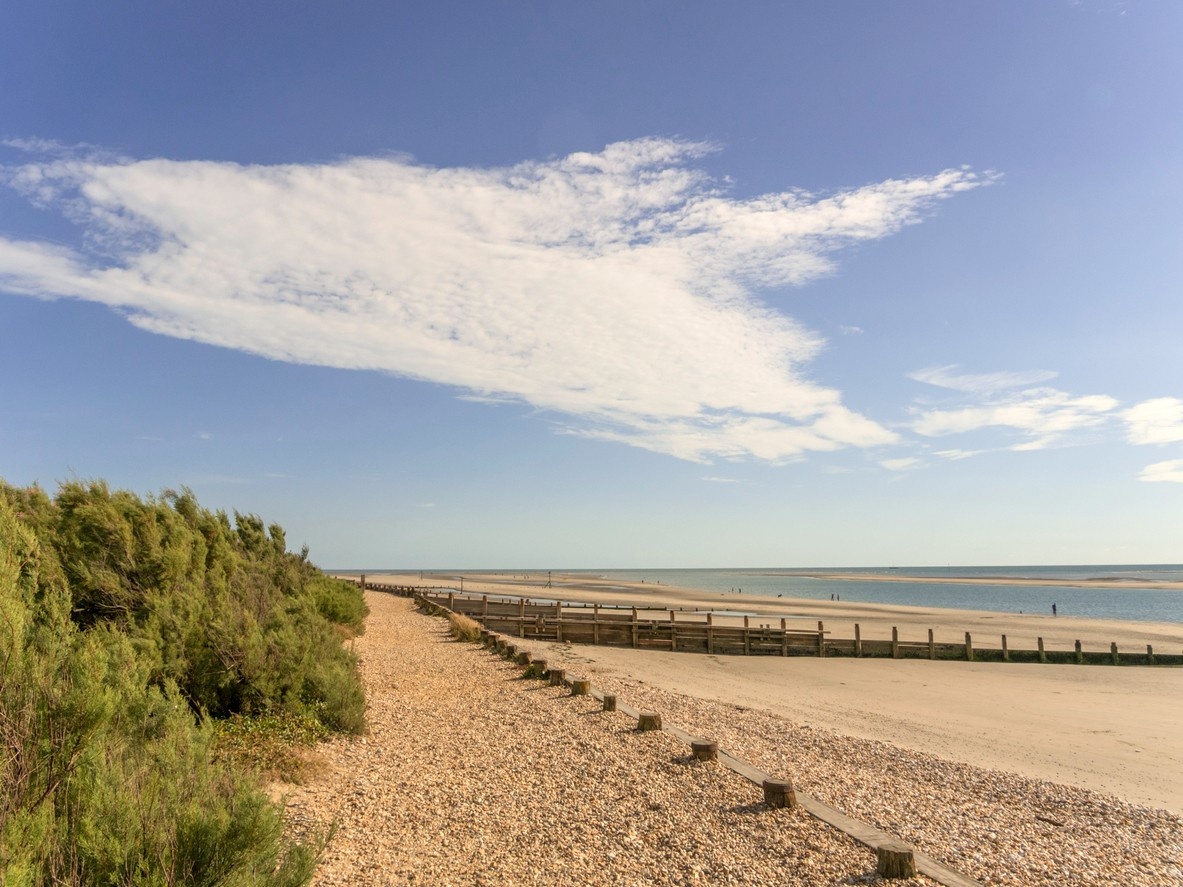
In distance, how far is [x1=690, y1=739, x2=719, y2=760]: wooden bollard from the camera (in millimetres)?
7902

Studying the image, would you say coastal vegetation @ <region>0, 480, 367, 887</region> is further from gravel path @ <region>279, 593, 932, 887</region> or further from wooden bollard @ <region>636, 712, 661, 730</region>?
wooden bollard @ <region>636, 712, 661, 730</region>

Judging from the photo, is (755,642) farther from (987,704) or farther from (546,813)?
(546,813)

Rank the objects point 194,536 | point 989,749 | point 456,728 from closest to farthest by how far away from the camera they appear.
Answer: point 456,728 → point 194,536 → point 989,749

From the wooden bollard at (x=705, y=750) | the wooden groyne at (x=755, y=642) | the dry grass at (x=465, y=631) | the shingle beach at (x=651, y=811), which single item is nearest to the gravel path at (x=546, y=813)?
the shingle beach at (x=651, y=811)

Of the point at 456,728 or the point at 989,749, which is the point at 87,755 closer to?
the point at 456,728

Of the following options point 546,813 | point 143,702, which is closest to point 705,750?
point 546,813

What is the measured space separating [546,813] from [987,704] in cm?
1563

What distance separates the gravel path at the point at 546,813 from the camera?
529 cm

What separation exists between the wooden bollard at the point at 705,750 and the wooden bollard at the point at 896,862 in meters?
2.74

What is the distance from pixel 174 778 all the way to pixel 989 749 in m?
13.0

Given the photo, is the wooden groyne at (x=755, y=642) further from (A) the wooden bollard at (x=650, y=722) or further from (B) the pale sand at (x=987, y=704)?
(A) the wooden bollard at (x=650, y=722)

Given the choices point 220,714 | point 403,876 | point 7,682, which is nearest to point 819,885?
point 403,876

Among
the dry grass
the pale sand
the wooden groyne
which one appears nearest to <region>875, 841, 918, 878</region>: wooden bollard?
the pale sand

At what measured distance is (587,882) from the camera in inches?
203
